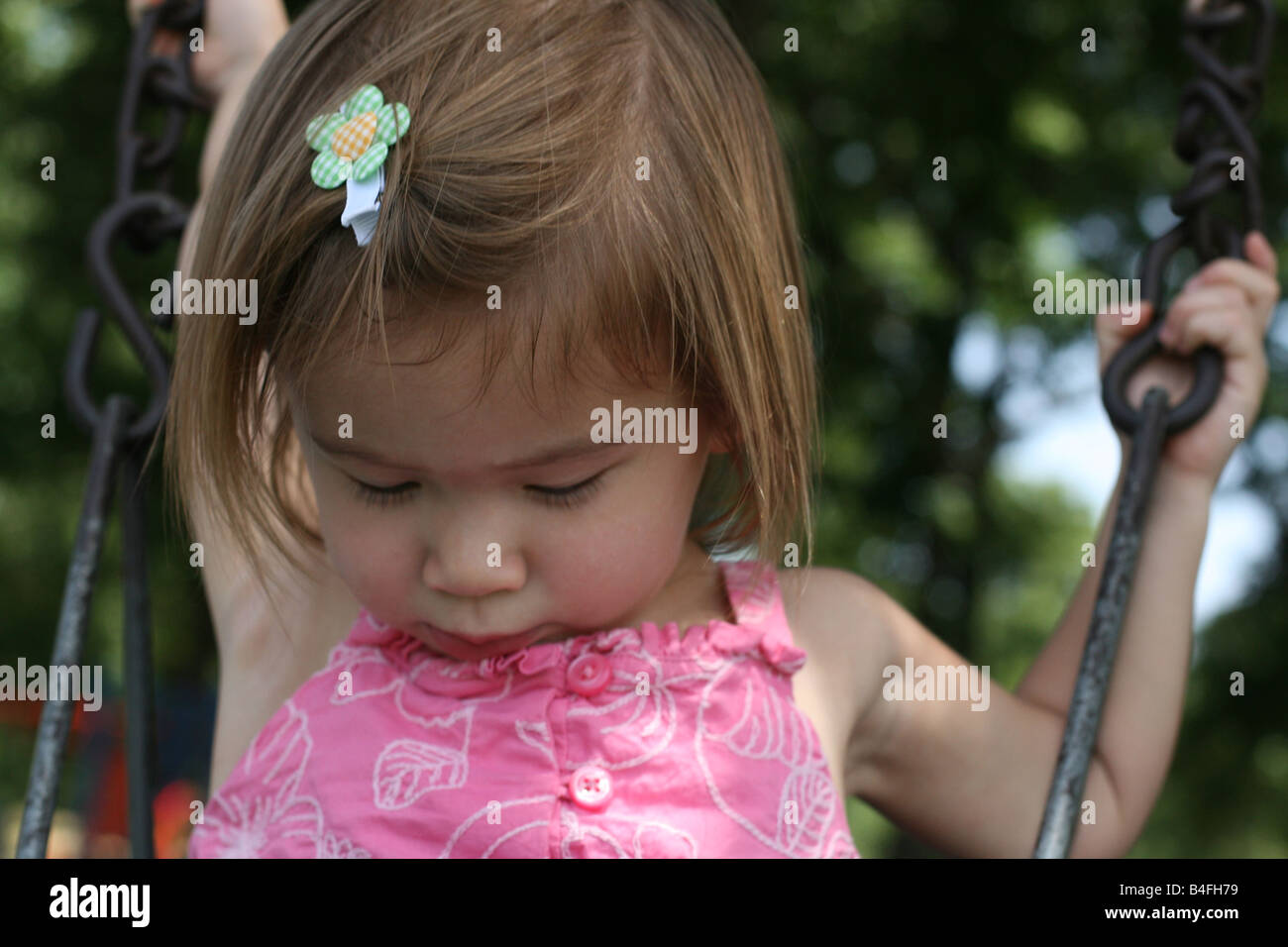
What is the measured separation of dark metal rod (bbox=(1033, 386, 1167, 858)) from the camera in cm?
138

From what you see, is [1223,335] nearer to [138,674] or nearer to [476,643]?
[476,643]

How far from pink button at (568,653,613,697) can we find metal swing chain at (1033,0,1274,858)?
20.4 inches

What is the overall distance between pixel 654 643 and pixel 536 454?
0.33m

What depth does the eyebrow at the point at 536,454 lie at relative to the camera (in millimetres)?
1137

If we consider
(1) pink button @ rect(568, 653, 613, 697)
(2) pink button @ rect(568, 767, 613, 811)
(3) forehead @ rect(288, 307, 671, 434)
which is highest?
(3) forehead @ rect(288, 307, 671, 434)

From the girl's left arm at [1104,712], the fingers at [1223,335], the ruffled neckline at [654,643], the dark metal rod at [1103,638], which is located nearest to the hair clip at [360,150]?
the ruffled neckline at [654,643]

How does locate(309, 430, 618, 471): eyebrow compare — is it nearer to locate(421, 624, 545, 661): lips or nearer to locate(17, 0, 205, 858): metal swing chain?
locate(421, 624, 545, 661): lips

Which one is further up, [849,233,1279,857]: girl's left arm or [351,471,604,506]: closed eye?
[351,471,604,506]: closed eye

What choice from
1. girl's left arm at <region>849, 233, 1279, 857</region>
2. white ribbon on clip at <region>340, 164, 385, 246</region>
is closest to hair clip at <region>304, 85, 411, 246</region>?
white ribbon on clip at <region>340, 164, 385, 246</region>

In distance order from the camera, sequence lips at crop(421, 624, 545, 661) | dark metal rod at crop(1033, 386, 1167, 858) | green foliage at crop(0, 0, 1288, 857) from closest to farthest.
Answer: lips at crop(421, 624, 545, 661) < dark metal rod at crop(1033, 386, 1167, 858) < green foliage at crop(0, 0, 1288, 857)

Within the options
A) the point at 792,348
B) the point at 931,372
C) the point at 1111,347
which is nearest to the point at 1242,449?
the point at 931,372

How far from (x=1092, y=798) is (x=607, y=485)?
761 millimetres

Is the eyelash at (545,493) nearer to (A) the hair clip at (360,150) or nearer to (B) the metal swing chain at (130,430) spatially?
(A) the hair clip at (360,150)
